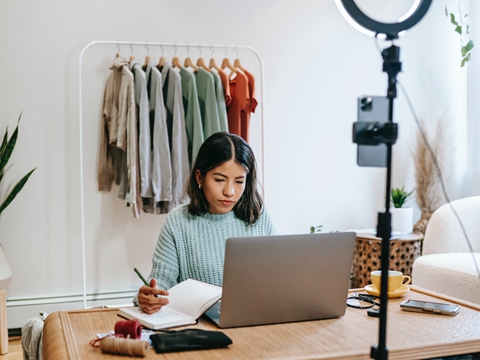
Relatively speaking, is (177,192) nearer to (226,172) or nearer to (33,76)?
(33,76)

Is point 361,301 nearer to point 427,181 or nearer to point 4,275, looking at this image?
point 4,275

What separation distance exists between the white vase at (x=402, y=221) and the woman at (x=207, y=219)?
208cm

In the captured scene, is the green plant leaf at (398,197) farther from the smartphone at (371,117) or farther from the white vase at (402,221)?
the smartphone at (371,117)

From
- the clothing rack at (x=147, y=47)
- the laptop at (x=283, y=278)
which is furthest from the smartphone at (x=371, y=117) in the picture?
the clothing rack at (x=147, y=47)

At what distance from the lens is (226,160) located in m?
1.91

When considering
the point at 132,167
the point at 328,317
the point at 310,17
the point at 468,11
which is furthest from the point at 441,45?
the point at 328,317

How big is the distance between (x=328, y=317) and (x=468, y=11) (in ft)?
11.4

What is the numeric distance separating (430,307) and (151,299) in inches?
29.6

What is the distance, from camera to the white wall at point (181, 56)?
3.33 metres

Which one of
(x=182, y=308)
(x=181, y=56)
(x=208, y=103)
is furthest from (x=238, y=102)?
(x=182, y=308)

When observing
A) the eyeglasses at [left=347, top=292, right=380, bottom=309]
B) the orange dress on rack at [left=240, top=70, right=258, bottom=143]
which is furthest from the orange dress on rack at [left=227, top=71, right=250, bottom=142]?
the eyeglasses at [left=347, top=292, right=380, bottom=309]

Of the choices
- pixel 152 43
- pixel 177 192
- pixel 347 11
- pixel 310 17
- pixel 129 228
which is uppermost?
pixel 310 17

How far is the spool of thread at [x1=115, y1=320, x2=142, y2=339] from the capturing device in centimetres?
126

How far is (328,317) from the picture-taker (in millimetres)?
1480
